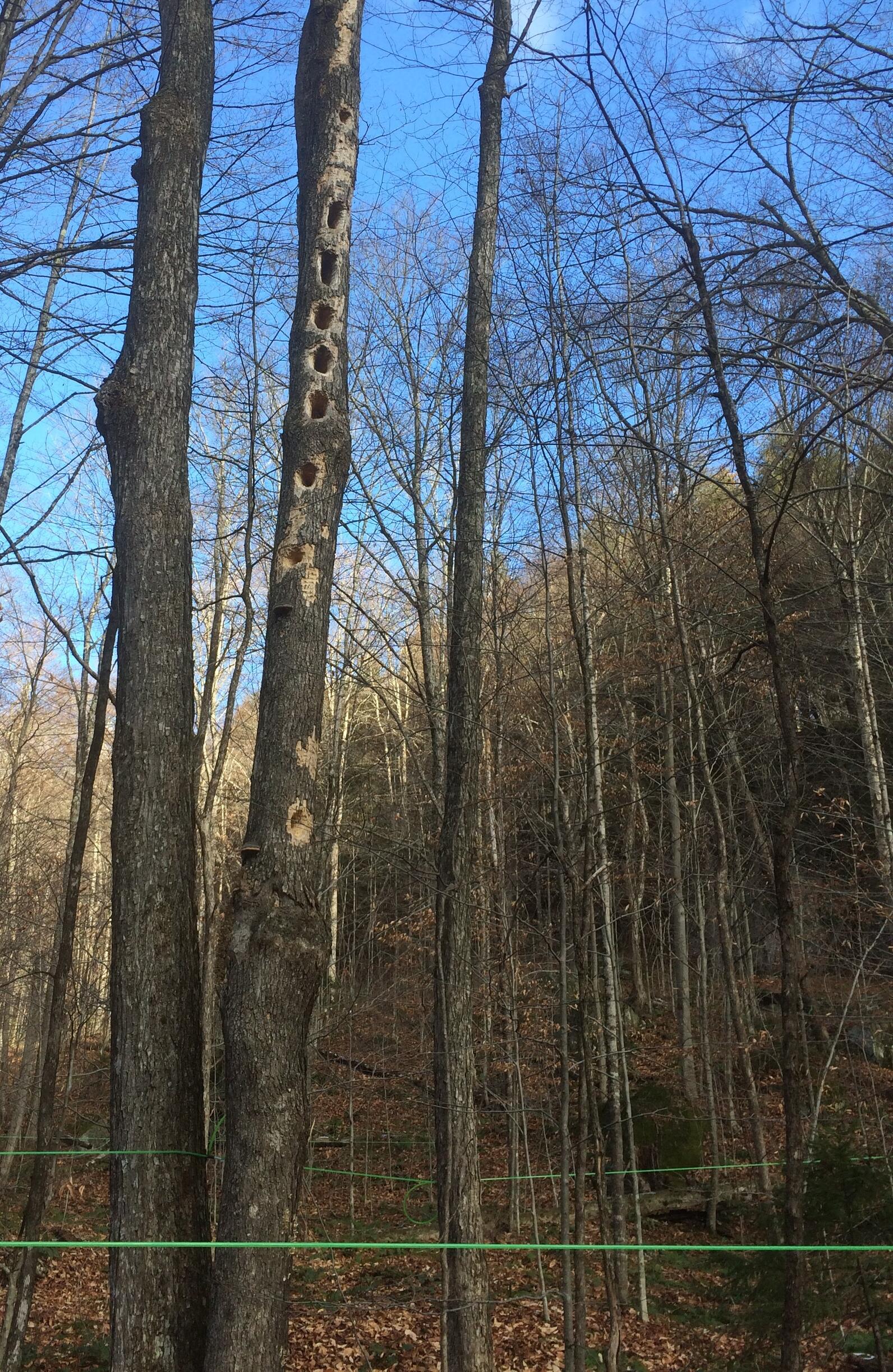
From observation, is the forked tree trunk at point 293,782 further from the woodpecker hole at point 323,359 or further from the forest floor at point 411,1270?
the forest floor at point 411,1270

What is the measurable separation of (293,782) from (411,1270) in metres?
7.56

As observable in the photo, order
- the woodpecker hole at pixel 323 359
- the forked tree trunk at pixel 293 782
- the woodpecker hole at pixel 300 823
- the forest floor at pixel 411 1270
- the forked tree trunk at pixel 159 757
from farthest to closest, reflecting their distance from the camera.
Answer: the forest floor at pixel 411 1270, the woodpecker hole at pixel 323 359, the woodpecker hole at pixel 300 823, the forked tree trunk at pixel 159 757, the forked tree trunk at pixel 293 782

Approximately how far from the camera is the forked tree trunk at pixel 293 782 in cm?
304

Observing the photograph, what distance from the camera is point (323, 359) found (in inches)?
163

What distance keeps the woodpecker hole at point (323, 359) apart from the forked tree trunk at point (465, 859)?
1868mm

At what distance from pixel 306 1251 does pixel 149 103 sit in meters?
10.0

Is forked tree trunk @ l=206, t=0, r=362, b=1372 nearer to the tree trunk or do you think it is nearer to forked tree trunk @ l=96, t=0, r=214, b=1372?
forked tree trunk @ l=96, t=0, r=214, b=1372

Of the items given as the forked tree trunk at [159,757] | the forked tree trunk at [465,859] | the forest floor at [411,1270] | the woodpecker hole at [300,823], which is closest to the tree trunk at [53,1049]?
the forked tree trunk at [159,757]

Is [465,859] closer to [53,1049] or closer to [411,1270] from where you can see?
[53,1049]

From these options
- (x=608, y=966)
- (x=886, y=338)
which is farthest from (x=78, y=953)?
(x=886, y=338)

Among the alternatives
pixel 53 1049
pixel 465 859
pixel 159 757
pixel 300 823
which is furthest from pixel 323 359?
pixel 53 1049

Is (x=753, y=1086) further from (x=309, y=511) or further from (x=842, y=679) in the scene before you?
(x=309, y=511)

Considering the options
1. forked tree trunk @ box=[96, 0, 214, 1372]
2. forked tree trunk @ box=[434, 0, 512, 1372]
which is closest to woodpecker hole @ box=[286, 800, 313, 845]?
forked tree trunk @ box=[96, 0, 214, 1372]

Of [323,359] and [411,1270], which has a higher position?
[323,359]
